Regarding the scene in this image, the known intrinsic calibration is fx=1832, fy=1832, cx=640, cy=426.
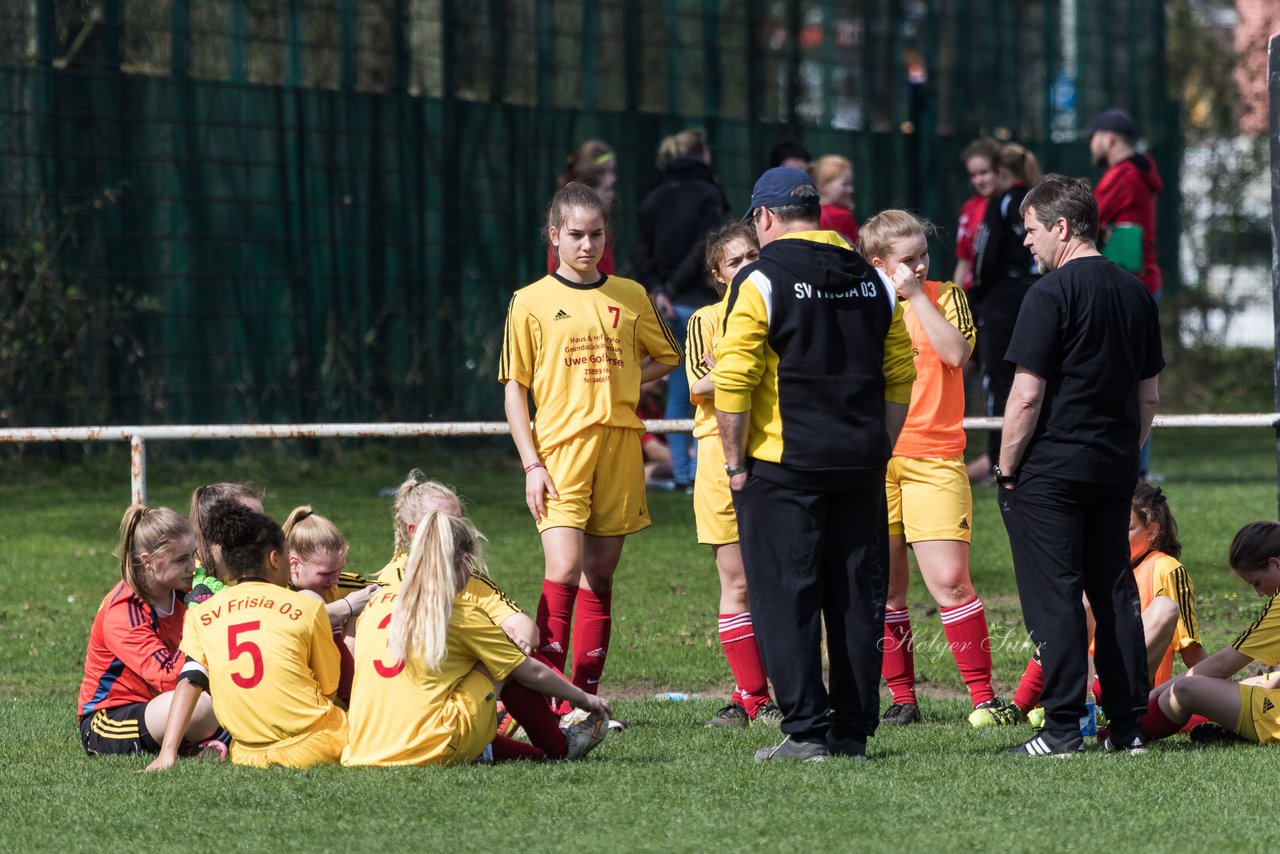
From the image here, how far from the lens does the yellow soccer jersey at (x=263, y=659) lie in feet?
19.5

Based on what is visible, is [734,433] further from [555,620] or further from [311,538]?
[311,538]

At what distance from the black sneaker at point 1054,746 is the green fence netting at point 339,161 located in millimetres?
9189

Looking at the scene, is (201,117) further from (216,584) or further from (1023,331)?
(1023,331)

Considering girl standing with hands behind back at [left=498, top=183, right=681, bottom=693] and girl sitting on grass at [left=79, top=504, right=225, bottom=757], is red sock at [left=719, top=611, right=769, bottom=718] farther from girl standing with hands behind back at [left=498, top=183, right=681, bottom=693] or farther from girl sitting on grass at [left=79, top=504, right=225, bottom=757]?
girl sitting on grass at [left=79, top=504, right=225, bottom=757]

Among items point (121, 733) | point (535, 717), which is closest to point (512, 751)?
point (535, 717)

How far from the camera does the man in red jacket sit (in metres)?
12.5

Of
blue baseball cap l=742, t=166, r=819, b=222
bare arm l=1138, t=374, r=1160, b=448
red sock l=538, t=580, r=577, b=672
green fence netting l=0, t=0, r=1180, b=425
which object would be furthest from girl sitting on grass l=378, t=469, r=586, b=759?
green fence netting l=0, t=0, r=1180, b=425

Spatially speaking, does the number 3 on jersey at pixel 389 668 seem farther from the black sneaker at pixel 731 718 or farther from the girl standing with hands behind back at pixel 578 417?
the black sneaker at pixel 731 718

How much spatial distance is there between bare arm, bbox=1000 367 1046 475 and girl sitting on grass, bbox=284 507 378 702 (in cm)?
240

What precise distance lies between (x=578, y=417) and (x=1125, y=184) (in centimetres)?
687

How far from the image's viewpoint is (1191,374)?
21.2m

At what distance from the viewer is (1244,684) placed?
6.49m

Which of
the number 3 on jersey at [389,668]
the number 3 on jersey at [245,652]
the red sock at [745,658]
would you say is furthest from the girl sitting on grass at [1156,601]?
the number 3 on jersey at [245,652]

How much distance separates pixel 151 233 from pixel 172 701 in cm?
827
